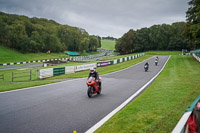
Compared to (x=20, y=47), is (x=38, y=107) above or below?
below

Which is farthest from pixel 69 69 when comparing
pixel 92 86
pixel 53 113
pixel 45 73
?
pixel 53 113

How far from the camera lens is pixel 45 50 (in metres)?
90.4

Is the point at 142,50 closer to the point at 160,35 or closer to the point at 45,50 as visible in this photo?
the point at 160,35

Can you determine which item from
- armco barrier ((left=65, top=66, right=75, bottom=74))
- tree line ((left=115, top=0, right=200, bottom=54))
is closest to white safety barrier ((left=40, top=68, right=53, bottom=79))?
armco barrier ((left=65, top=66, right=75, bottom=74))

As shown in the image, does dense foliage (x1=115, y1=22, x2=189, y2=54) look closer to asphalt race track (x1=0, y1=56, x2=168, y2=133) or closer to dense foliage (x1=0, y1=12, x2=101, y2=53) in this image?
dense foliage (x1=0, y1=12, x2=101, y2=53)

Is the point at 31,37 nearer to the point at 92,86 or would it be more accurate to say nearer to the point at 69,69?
the point at 69,69

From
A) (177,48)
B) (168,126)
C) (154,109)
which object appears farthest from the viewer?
(177,48)

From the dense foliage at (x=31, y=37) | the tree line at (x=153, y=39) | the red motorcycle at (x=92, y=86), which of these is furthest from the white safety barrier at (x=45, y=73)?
the tree line at (x=153, y=39)

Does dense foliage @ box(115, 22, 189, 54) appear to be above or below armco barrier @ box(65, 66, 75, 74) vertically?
above

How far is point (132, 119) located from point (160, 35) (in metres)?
102

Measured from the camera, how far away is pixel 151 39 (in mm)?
103250

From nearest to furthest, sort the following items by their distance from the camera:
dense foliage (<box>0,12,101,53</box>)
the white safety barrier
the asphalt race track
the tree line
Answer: the asphalt race track, the white safety barrier, dense foliage (<box>0,12,101,53</box>), the tree line

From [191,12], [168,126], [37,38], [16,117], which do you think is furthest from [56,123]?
[37,38]

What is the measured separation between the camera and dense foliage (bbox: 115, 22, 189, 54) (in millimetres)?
97750
